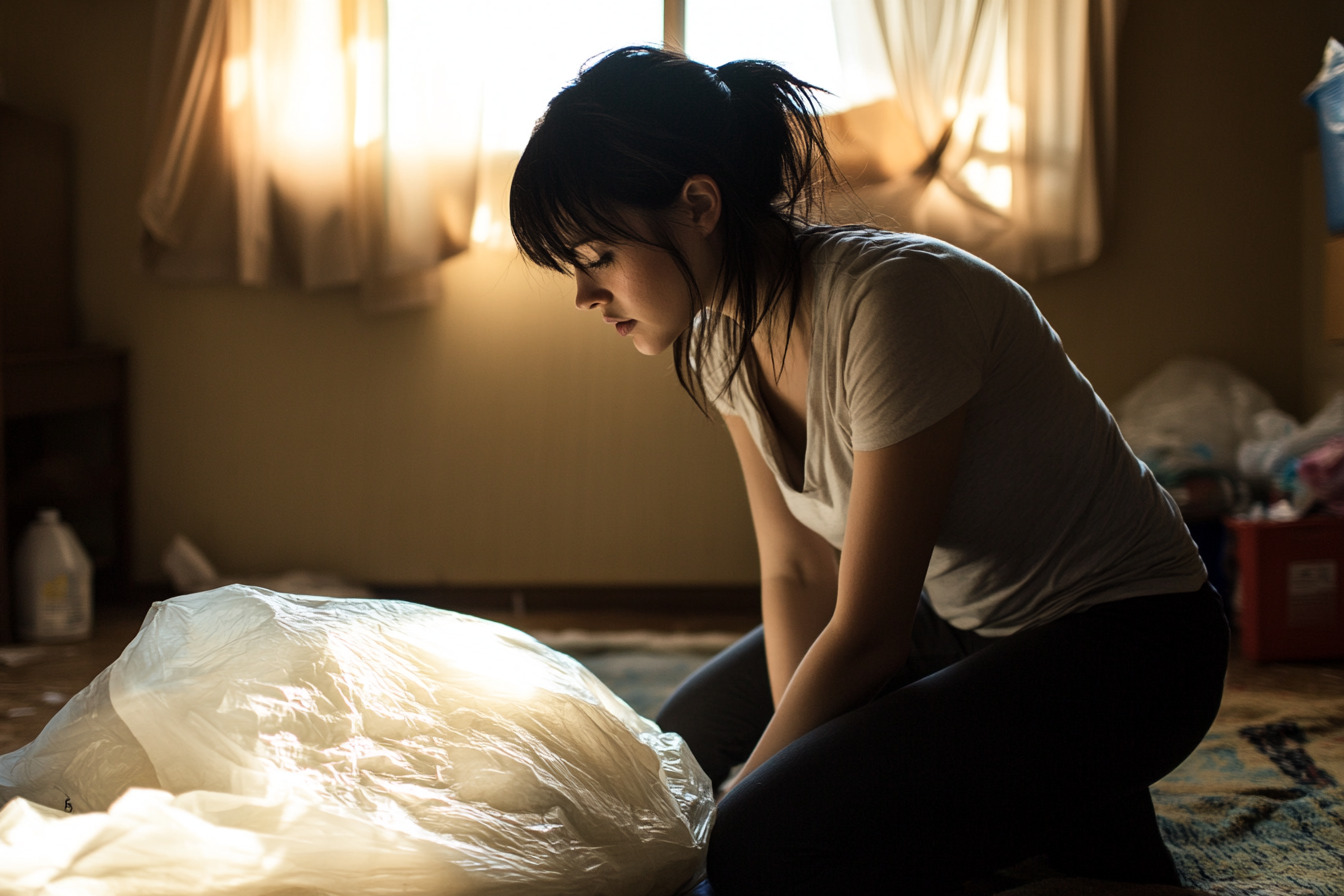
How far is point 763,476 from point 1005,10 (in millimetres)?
1522

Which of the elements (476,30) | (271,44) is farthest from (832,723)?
(271,44)

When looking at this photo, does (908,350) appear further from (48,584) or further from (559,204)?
(48,584)

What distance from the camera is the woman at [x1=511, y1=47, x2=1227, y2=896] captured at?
2.48 feet

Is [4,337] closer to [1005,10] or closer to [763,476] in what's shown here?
[763,476]

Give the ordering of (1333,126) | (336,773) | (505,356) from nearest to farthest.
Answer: (336,773) < (1333,126) < (505,356)

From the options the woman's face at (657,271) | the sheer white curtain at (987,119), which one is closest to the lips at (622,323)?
the woman's face at (657,271)

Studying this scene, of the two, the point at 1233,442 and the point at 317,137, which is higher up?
the point at 317,137

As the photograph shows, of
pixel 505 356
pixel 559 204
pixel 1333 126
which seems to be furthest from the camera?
pixel 505 356

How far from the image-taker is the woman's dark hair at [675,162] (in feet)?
2.57

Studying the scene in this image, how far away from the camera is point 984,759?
0.77m

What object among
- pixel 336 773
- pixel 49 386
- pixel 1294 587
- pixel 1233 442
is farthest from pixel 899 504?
pixel 49 386

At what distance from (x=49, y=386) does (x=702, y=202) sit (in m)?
1.74

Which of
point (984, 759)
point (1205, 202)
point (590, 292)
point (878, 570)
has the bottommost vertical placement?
point (984, 759)

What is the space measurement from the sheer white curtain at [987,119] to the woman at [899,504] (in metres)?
1.27
